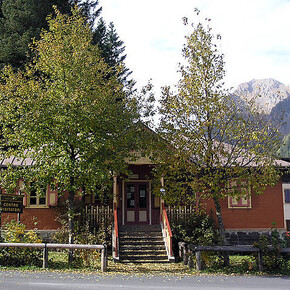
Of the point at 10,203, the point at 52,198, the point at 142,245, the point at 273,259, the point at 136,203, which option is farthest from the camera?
the point at 136,203

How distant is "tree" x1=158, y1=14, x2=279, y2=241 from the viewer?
1371 cm

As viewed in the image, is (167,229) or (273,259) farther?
(167,229)

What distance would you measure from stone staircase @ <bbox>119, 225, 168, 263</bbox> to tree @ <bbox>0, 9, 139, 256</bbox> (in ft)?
8.56

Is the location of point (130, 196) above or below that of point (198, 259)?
above

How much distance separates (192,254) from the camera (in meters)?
14.1

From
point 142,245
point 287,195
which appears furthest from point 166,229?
point 287,195

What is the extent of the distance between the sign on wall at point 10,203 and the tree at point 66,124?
817mm

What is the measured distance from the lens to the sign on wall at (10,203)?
48.5 ft

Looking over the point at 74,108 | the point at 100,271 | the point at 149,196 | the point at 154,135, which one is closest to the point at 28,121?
the point at 74,108

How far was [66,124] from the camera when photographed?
13.9 metres

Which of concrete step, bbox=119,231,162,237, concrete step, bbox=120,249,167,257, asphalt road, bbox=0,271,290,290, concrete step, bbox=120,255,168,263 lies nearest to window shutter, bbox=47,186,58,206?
concrete step, bbox=119,231,162,237

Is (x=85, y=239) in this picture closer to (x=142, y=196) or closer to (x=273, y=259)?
(x=142, y=196)

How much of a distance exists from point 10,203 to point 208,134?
26.0 feet

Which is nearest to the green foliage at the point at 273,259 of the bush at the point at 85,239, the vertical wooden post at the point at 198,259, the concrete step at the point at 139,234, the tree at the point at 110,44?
the vertical wooden post at the point at 198,259
